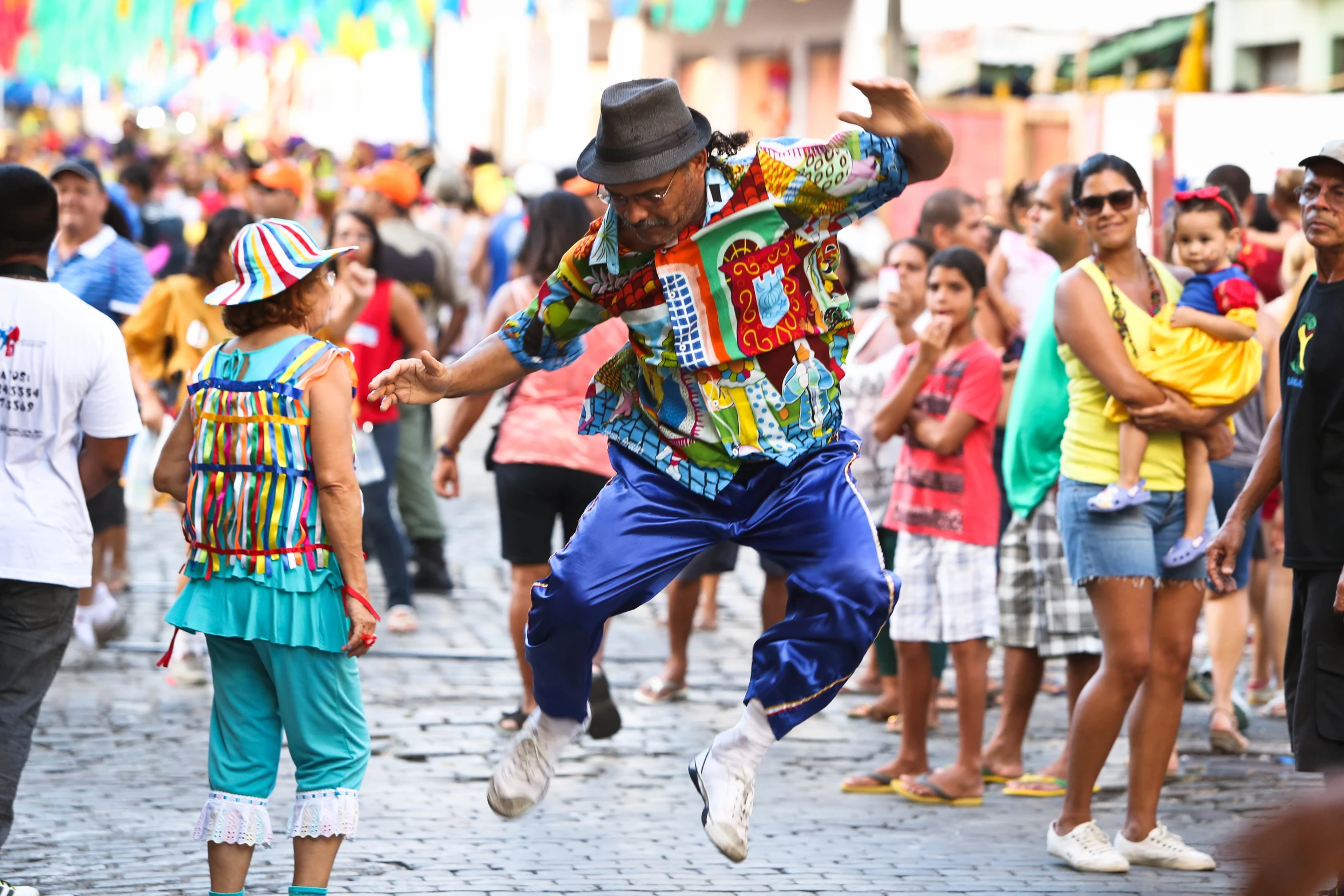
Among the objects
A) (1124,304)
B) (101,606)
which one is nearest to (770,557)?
(1124,304)

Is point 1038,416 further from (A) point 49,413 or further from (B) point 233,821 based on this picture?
(A) point 49,413

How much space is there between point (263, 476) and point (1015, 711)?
3453 mm

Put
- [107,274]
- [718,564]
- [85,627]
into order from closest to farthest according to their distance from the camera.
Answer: [718,564]
[107,274]
[85,627]

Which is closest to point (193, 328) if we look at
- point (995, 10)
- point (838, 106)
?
point (995, 10)

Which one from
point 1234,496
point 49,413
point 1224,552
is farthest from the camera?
point 1234,496

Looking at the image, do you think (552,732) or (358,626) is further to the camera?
(552,732)

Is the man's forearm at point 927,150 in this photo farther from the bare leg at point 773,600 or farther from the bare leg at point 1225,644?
the bare leg at point 773,600

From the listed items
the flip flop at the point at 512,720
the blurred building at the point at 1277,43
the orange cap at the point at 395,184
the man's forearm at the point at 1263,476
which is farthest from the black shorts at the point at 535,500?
the blurred building at the point at 1277,43

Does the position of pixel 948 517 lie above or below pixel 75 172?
below

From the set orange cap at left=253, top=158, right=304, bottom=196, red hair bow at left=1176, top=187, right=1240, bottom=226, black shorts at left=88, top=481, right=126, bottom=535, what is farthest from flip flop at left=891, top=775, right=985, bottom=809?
orange cap at left=253, top=158, right=304, bottom=196

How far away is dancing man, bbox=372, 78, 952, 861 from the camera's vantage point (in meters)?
4.62

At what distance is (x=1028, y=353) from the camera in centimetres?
657

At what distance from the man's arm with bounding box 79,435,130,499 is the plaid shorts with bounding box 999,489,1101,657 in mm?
3368

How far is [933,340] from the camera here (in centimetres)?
690
